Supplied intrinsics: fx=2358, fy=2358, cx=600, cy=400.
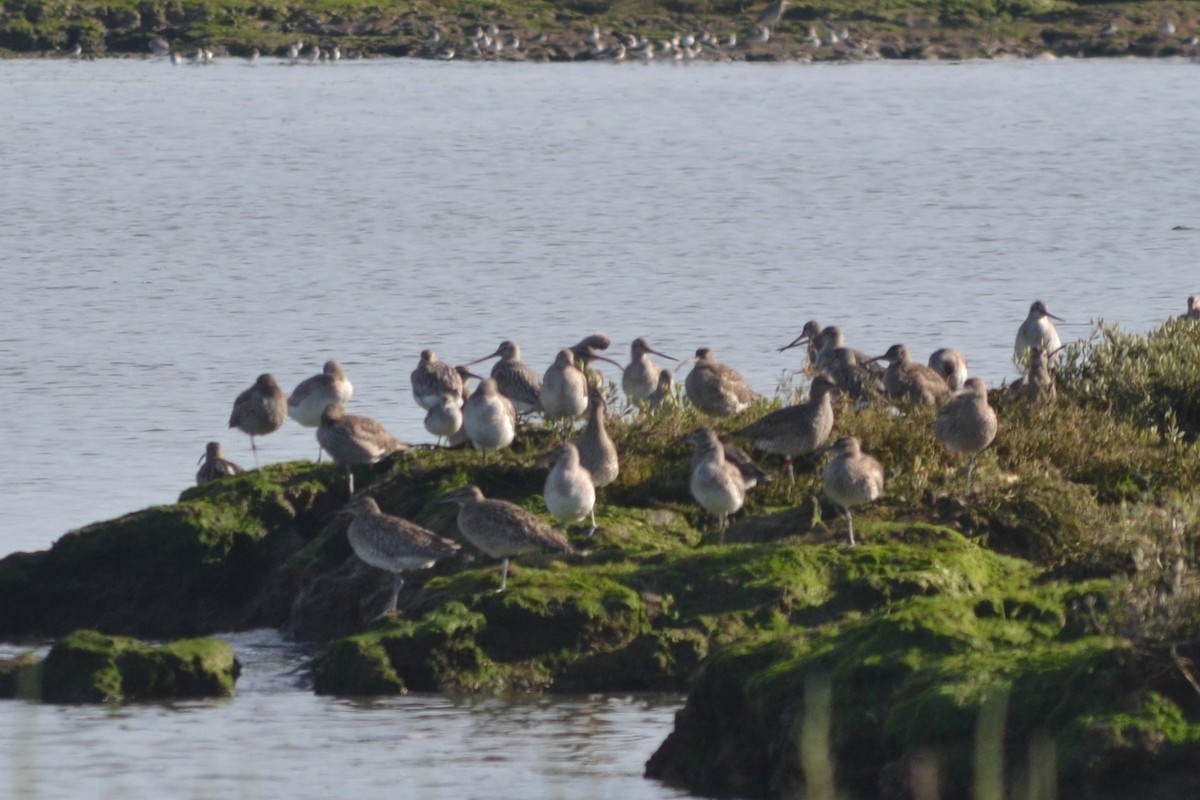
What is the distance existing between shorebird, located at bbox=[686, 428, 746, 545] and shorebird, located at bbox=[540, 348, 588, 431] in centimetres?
218

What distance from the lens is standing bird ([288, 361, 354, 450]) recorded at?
1706 cm

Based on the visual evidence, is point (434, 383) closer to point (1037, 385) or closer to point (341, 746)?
point (1037, 385)

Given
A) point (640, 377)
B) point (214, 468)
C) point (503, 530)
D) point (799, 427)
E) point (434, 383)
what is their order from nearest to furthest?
point (503, 530)
point (799, 427)
point (434, 383)
point (214, 468)
point (640, 377)

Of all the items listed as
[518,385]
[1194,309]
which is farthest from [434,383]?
[1194,309]

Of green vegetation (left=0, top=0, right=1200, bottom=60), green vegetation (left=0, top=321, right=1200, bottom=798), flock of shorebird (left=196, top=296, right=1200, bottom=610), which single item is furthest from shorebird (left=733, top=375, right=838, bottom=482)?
green vegetation (left=0, top=0, right=1200, bottom=60)

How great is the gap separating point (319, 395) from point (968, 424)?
513 centimetres

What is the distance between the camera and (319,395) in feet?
56.2

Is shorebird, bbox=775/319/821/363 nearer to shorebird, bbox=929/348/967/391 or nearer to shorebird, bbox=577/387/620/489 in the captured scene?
shorebird, bbox=929/348/967/391

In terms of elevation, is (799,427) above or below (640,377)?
above

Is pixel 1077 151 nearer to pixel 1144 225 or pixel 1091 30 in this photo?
pixel 1144 225

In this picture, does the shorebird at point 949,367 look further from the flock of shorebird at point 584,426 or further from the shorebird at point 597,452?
the shorebird at point 597,452

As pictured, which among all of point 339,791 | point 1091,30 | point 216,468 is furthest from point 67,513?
point 1091,30

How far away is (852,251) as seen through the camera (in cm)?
3531

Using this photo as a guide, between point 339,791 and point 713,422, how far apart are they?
5373mm
